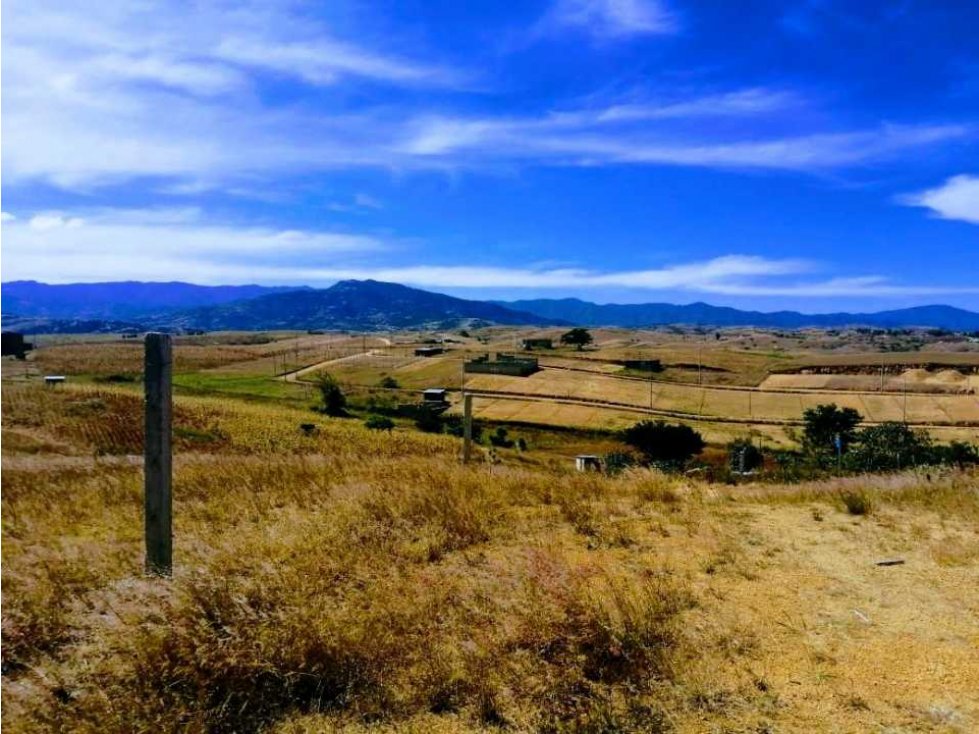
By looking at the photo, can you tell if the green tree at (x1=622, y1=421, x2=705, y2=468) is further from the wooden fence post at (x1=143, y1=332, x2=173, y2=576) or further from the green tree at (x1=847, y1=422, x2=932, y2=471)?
the wooden fence post at (x1=143, y1=332, x2=173, y2=576)

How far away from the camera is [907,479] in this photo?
12797 millimetres

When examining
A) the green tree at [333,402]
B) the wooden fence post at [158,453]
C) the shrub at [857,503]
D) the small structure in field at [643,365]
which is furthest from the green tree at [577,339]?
the wooden fence post at [158,453]

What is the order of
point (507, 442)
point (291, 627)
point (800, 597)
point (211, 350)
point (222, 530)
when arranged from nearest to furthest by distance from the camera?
1. point (291, 627)
2. point (800, 597)
3. point (222, 530)
4. point (507, 442)
5. point (211, 350)

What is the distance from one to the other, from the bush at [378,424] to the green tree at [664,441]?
2090 cm

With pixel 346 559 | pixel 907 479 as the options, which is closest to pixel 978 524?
pixel 907 479

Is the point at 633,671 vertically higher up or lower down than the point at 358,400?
higher up

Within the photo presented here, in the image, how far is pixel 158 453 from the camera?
19.0 feet

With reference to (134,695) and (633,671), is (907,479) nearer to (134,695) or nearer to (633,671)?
(633,671)

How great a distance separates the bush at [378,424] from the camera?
5484 cm

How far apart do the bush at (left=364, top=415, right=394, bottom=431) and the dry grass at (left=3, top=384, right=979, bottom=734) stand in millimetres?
44496

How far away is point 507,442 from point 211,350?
118 metres

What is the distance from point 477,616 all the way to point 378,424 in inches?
2058

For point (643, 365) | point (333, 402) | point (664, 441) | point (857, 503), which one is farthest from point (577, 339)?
point (857, 503)

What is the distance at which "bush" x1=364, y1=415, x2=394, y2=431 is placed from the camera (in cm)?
5484
